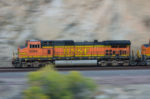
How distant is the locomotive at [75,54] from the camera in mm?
20516

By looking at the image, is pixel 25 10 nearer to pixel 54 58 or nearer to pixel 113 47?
pixel 54 58

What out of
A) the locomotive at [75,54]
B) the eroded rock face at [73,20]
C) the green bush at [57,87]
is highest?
the eroded rock face at [73,20]

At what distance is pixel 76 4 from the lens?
92.1 feet

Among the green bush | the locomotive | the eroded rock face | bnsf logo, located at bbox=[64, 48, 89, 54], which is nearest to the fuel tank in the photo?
the locomotive

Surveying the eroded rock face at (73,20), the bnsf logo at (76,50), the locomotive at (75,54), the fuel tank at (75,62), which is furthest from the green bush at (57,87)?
the eroded rock face at (73,20)

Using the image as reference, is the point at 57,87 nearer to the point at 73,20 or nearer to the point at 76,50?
the point at 76,50

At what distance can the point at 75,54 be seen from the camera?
21.1m

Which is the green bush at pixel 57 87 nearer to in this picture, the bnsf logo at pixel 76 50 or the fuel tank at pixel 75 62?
the fuel tank at pixel 75 62

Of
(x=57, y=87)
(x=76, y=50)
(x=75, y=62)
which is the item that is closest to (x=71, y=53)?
(x=76, y=50)

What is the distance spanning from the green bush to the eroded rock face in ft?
58.5

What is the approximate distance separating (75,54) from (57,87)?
13966 mm

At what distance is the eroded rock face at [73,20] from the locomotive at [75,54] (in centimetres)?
444

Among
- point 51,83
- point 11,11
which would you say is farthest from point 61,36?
point 51,83

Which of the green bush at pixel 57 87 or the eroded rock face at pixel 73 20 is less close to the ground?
the eroded rock face at pixel 73 20
